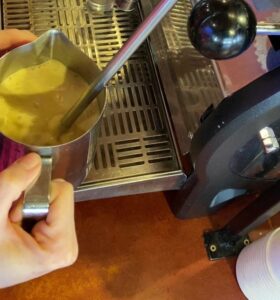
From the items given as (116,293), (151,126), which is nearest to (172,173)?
(151,126)

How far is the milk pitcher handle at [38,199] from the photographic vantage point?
1.31ft

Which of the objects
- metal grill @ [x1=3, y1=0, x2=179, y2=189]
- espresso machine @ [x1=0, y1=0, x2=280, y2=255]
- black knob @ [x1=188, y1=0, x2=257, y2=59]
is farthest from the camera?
metal grill @ [x1=3, y1=0, x2=179, y2=189]

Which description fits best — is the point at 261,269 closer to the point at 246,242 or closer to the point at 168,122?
the point at 246,242

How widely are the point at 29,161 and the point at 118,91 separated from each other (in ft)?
0.82

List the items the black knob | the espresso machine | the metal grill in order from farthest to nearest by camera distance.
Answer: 1. the metal grill
2. the espresso machine
3. the black knob

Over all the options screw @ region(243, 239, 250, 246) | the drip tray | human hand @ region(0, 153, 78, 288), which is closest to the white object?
screw @ region(243, 239, 250, 246)

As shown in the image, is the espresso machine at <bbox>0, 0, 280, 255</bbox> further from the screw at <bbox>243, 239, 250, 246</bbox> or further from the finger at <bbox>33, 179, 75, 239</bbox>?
the finger at <bbox>33, 179, 75, 239</bbox>

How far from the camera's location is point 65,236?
0.43 meters

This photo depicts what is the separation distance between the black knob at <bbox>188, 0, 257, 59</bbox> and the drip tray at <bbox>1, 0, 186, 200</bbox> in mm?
240

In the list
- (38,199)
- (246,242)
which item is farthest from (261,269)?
(38,199)

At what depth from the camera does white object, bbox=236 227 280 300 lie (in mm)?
584

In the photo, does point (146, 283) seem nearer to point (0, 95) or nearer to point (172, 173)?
point (172, 173)

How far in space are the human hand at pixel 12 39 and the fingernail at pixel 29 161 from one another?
156 mm

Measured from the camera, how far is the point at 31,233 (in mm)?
421
